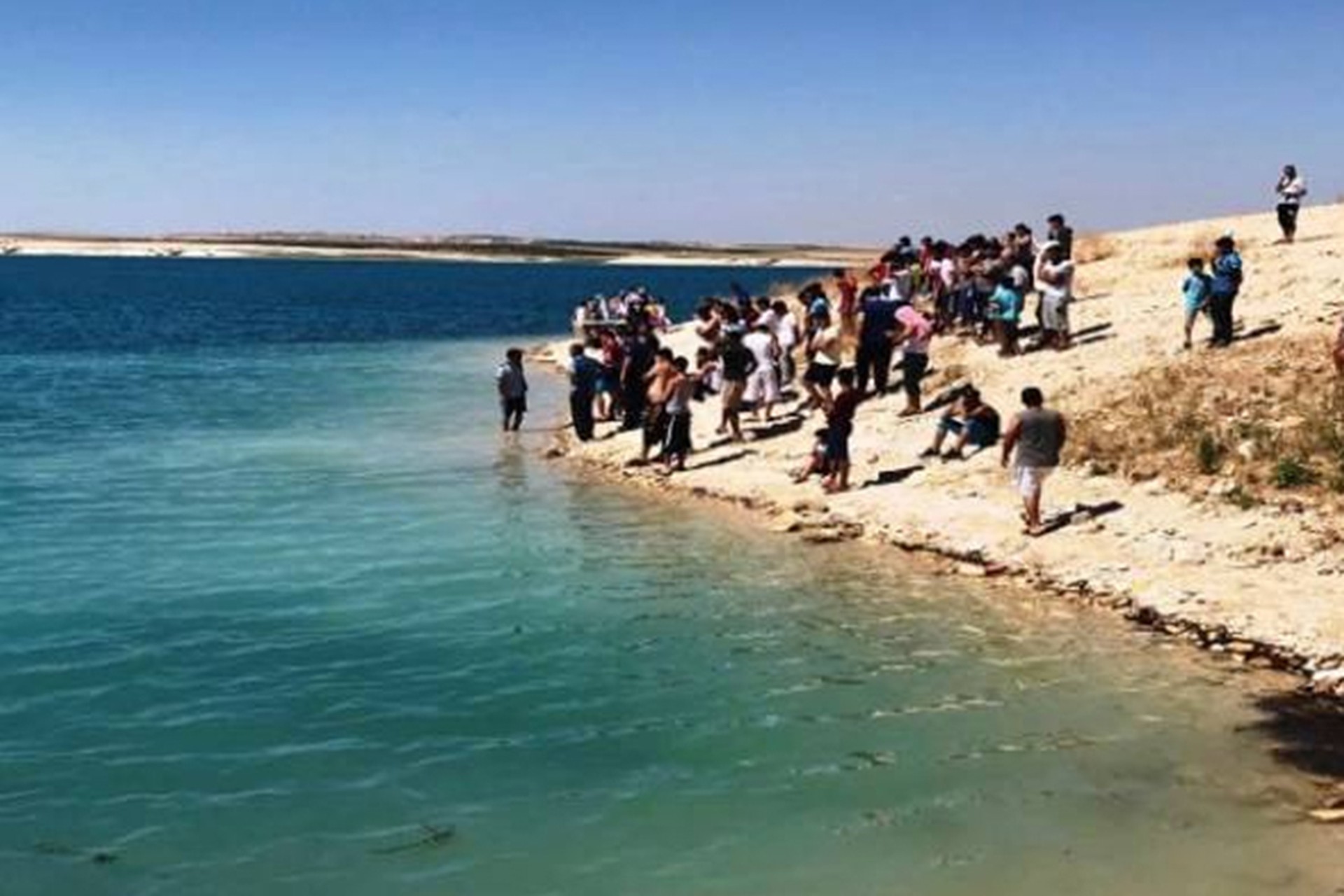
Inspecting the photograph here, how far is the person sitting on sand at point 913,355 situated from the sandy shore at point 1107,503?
550 mm

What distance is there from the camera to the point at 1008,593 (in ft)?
55.0

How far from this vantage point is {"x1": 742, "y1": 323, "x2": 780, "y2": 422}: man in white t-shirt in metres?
27.8

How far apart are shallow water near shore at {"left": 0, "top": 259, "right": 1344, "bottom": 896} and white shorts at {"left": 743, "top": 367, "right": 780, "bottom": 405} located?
237 inches

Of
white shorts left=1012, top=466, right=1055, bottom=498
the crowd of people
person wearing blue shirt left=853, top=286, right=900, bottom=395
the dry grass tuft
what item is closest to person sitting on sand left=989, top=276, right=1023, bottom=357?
the crowd of people

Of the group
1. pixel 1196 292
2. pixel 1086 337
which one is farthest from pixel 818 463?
pixel 1086 337

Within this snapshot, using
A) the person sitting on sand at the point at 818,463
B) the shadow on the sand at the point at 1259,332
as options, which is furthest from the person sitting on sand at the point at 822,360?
the shadow on the sand at the point at 1259,332

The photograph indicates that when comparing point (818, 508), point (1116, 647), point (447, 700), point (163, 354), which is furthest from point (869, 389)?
point (163, 354)

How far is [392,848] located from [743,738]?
3.37 metres

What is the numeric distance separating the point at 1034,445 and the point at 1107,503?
2033 millimetres

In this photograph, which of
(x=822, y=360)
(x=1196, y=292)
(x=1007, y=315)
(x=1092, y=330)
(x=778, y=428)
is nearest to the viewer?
(x=1196, y=292)

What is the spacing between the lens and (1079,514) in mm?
18953

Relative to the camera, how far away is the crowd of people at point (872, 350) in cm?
2283

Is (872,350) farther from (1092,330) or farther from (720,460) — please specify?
(1092,330)

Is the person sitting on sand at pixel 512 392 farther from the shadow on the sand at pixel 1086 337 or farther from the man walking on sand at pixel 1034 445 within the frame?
the man walking on sand at pixel 1034 445
